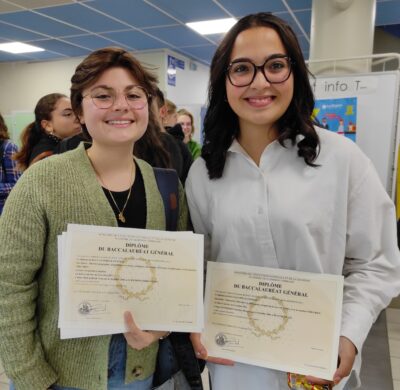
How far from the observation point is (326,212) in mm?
1057

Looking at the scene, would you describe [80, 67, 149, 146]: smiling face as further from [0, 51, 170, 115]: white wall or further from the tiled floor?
[0, 51, 170, 115]: white wall

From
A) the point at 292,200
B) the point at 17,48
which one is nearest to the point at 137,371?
the point at 292,200

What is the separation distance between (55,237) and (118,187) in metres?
0.23

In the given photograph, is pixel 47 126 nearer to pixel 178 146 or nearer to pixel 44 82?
pixel 178 146

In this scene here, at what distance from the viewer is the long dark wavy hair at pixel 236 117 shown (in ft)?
3.60

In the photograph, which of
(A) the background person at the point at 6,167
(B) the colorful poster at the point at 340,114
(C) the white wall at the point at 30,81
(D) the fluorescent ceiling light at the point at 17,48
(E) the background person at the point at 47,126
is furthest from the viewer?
(C) the white wall at the point at 30,81

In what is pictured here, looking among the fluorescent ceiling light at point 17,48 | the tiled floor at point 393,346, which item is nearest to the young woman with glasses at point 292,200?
the tiled floor at point 393,346

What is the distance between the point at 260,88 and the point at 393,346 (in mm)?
2837

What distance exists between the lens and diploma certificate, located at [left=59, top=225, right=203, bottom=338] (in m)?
0.97

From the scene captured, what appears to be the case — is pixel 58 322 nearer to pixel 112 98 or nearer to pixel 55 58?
pixel 112 98

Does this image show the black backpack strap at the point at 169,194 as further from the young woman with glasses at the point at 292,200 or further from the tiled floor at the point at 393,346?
the tiled floor at the point at 393,346

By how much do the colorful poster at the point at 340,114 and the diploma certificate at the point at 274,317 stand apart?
250cm

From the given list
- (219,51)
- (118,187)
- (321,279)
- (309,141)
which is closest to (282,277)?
(321,279)
